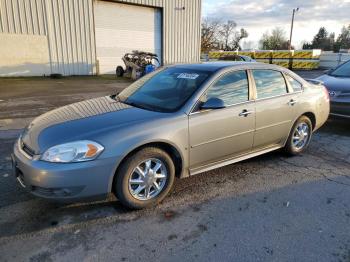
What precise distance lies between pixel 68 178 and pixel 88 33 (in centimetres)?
1834

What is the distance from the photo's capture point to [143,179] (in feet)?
9.82

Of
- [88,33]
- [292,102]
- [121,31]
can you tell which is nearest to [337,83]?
[292,102]

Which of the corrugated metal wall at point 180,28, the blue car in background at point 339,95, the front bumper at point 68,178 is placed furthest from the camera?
the corrugated metal wall at point 180,28

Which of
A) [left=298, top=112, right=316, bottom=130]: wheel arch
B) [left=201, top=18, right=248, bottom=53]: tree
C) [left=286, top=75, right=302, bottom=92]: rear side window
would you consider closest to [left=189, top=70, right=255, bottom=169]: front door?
[left=286, top=75, right=302, bottom=92]: rear side window

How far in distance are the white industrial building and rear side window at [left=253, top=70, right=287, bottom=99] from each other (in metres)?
17.1

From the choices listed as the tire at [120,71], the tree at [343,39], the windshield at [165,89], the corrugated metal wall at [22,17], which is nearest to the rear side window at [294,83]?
the windshield at [165,89]

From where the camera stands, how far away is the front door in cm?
326

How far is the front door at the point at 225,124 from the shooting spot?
3264 mm

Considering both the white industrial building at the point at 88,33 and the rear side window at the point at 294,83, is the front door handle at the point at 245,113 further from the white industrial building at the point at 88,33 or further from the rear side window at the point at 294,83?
the white industrial building at the point at 88,33

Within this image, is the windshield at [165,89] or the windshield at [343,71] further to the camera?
the windshield at [343,71]

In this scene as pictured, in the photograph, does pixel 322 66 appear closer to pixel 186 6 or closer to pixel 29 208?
pixel 186 6

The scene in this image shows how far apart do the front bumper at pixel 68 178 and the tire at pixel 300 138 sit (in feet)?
9.72

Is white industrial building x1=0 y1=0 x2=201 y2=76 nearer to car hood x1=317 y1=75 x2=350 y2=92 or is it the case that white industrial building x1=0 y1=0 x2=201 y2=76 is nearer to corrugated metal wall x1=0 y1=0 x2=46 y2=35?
corrugated metal wall x1=0 y1=0 x2=46 y2=35

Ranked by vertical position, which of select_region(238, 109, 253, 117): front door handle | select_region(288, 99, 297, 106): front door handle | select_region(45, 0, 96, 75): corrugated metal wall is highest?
select_region(45, 0, 96, 75): corrugated metal wall
